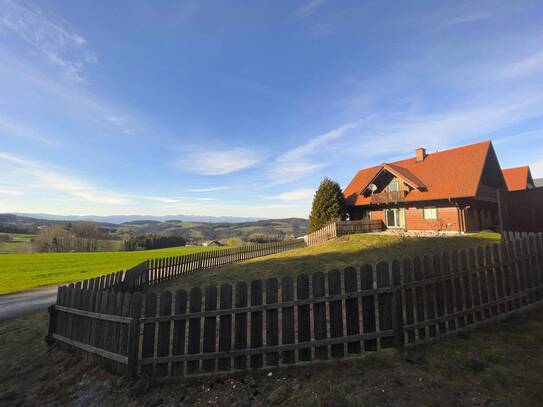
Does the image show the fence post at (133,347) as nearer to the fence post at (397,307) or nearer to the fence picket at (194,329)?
the fence picket at (194,329)

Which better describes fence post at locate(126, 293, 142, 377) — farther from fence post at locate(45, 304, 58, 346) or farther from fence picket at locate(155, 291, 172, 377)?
fence post at locate(45, 304, 58, 346)

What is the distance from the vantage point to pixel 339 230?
23719mm

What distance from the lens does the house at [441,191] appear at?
23.2 m

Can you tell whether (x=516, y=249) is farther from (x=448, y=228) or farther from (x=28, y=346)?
(x=448, y=228)

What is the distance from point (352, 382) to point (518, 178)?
37.9m

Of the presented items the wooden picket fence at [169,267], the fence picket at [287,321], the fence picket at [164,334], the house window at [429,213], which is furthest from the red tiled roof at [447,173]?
the fence picket at [164,334]

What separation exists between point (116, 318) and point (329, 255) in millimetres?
12816

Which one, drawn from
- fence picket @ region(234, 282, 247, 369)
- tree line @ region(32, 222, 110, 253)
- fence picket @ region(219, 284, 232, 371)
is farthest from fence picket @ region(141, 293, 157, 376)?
tree line @ region(32, 222, 110, 253)

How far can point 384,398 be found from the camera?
10.8ft

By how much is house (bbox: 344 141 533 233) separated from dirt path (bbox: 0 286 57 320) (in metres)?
27.4

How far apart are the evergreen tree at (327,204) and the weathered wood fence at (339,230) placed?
334 cm

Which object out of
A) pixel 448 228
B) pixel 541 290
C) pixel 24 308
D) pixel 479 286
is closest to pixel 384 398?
pixel 479 286

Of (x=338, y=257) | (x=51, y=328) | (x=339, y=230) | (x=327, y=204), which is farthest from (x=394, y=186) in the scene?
(x=51, y=328)

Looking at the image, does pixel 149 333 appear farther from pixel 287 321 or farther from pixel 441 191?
pixel 441 191
